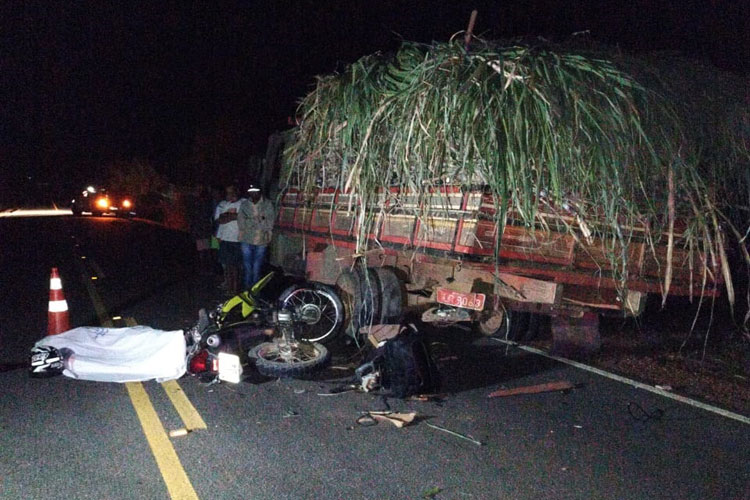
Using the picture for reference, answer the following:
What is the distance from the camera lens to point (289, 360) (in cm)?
581

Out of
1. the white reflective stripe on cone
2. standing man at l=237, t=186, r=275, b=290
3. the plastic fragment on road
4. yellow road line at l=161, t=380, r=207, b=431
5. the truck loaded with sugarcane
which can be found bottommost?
yellow road line at l=161, t=380, r=207, b=431

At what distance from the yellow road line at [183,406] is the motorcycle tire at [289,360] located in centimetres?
75

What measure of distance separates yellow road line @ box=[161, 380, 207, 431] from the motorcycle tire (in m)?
0.75

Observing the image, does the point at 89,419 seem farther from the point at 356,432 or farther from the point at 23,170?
the point at 23,170

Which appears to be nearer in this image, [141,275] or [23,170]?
[141,275]

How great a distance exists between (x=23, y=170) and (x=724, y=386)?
9499 cm

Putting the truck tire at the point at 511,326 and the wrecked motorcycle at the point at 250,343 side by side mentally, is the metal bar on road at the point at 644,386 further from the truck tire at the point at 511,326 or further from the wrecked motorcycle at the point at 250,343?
the wrecked motorcycle at the point at 250,343

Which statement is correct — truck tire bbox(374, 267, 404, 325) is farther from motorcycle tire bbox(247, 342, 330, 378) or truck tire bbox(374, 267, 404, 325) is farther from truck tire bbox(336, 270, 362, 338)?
motorcycle tire bbox(247, 342, 330, 378)

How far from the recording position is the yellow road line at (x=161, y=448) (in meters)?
A: 3.65

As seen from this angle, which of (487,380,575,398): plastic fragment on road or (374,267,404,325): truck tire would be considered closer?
(487,380,575,398): plastic fragment on road

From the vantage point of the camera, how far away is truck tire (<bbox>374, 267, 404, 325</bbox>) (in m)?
6.94

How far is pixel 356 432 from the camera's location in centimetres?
459

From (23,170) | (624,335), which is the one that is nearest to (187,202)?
(624,335)

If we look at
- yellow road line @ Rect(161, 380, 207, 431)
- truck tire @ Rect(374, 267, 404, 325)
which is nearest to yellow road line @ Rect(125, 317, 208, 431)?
yellow road line @ Rect(161, 380, 207, 431)
